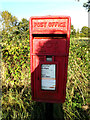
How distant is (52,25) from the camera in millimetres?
1983

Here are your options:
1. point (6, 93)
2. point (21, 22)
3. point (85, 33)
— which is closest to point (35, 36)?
point (21, 22)

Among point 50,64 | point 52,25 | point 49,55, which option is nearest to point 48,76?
point 50,64

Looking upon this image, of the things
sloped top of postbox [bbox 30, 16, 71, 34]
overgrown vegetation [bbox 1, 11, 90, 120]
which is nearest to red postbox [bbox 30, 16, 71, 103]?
sloped top of postbox [bbox 30, 16, 71, 34]

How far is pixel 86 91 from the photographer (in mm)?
3074

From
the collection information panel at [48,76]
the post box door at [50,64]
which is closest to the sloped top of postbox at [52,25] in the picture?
the post box door at [50,64]

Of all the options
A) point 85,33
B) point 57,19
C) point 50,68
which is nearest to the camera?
point 57,19

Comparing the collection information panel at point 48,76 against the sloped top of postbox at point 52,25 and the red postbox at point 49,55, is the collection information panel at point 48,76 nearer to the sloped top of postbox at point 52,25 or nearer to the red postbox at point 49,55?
the red postbox at point 49,55

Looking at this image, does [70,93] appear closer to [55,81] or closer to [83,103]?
[83,103]

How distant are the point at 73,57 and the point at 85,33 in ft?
5.02

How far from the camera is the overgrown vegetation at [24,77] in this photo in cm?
290

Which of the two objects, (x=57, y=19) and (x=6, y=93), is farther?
(x=6, y=93)

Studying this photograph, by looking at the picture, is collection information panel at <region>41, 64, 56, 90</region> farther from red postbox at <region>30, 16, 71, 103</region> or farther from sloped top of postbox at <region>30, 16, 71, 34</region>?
sloped top of postbox at <region>30, 16, 71, 34</region>

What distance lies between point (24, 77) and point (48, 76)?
4.09ft

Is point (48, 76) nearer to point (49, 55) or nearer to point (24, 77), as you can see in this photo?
point (49, 55)
